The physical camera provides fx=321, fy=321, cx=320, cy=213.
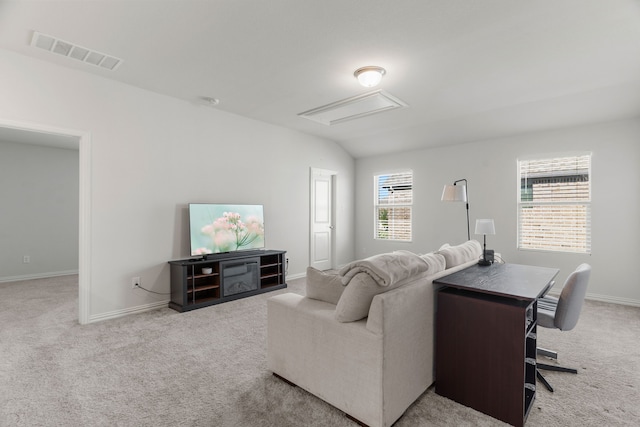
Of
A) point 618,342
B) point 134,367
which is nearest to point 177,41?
point 134,367

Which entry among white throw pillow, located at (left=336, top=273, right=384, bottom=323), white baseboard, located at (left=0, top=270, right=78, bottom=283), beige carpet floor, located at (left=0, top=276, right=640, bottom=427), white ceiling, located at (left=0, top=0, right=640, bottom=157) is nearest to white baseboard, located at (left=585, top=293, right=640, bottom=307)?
beige carpet floor, located at (left=0, top=276, right=640, bottom=427)

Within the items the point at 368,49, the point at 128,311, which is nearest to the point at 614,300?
the point at 368,49

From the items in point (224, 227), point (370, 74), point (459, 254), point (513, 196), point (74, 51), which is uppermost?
point (74, 51)

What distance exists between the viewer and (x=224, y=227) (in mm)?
4496

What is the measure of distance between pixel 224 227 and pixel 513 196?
14.6 feet

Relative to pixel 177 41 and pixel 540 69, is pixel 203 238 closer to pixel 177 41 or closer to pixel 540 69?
pixel 177 41

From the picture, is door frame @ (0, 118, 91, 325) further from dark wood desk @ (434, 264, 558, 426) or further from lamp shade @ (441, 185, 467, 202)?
lamp shade @ (441, 185, 467, 202)

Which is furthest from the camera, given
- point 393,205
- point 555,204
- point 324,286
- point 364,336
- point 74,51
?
point 393,205

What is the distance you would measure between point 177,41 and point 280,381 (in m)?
2.88

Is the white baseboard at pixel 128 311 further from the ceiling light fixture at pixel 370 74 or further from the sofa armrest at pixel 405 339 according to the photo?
the ceiling light fixture at pixel 370 74

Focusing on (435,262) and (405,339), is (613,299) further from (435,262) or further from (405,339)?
(405,339)

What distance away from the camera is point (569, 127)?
4.59m

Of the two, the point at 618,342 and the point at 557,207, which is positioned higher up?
the point at 557,207

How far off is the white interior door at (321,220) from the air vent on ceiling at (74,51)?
3.51m
